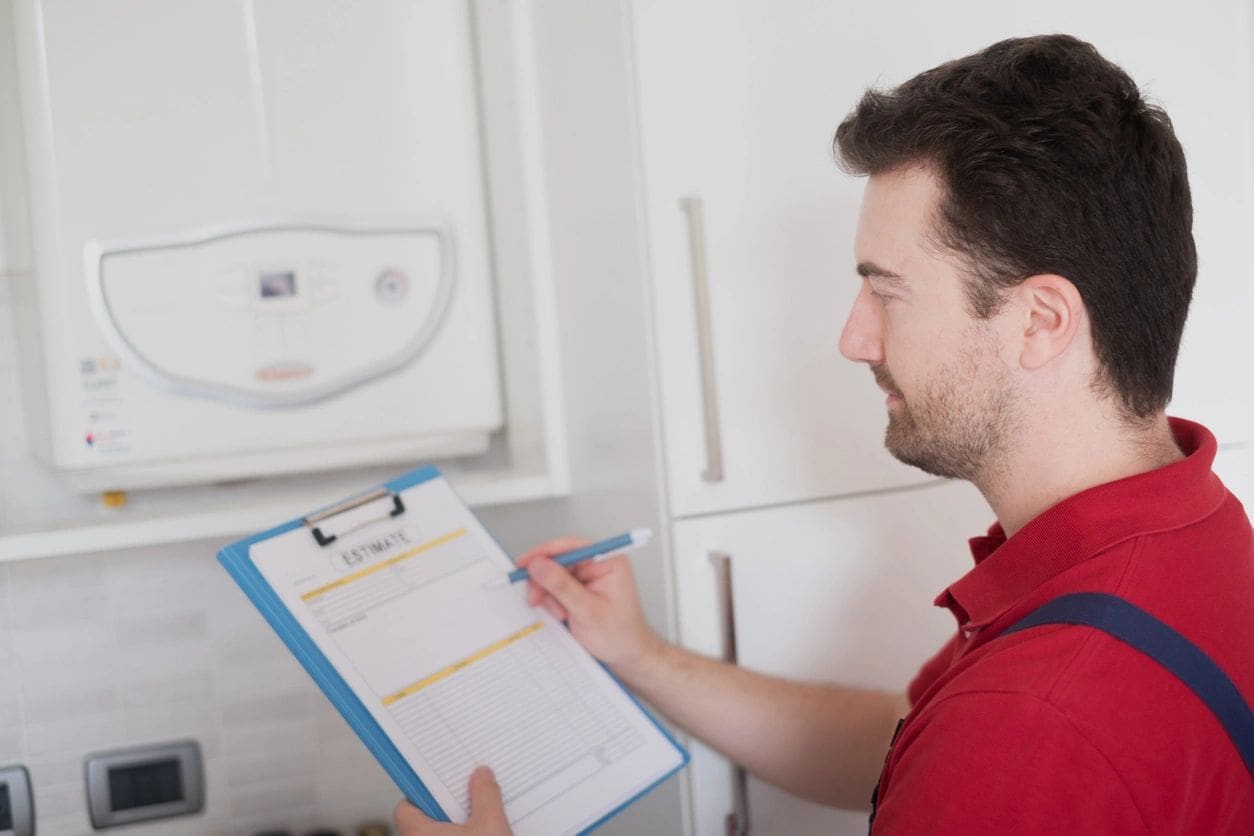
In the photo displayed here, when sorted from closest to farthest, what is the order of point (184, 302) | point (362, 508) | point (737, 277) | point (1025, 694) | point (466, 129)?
point (1025, 694)
point (362, 508)
point (737, 277)
point (184, 302)
point (466, 129)

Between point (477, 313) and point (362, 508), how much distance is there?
413mm

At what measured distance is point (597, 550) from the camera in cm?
122

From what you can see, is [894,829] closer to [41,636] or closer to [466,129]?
[466,129]

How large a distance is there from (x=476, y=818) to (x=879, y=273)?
23.9 inches

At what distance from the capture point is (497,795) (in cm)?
109

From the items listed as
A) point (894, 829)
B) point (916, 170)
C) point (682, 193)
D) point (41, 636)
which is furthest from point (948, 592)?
point (41, 636)

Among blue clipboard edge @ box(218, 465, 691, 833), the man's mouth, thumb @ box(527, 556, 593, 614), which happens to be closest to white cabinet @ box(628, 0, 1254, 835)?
thumb @ box(527, 556, 593, 614)

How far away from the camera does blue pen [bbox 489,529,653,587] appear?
1193 millimetres

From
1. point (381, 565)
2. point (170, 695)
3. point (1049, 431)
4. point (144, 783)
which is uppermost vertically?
point (1049, 431)

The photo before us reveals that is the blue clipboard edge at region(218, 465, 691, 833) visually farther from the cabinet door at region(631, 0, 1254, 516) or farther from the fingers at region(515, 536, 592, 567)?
the cabinet door at region(631, 0, 1254, 516)

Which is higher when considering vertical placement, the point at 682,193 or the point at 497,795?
the point at 682,193

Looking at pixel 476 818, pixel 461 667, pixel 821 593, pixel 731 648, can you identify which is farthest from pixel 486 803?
pixel 821 593

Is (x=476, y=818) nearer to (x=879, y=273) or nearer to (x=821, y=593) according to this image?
(x=821, y=593)

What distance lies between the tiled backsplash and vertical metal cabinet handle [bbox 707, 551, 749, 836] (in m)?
0.58
